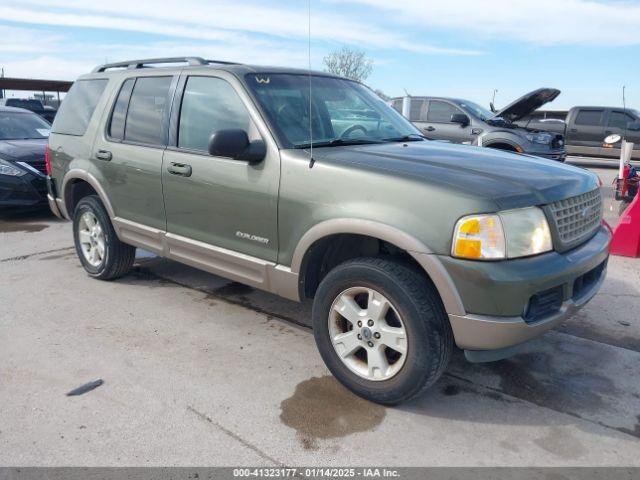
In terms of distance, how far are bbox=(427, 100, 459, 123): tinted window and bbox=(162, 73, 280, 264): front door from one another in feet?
29.1

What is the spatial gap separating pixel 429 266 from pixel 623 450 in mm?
1277

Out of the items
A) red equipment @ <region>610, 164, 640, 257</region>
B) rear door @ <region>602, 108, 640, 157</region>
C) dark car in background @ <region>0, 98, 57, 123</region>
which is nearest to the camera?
red equipment @ <region>610, 164, 640, 257</region>

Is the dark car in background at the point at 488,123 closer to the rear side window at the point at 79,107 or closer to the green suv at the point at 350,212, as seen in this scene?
the green suv at the point at 350,212

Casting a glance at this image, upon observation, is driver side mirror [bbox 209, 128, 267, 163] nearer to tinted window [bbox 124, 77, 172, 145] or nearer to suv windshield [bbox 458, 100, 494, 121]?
tinted window [bbox 124, 77, 172, 145]

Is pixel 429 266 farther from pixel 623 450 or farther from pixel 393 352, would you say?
pixel 623 450

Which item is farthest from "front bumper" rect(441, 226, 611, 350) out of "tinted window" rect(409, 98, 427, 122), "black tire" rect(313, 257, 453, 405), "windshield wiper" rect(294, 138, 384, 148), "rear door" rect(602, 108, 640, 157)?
"rear door" rect(602, 108, 640, 157)

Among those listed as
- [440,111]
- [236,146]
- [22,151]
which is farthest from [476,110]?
[236,146]

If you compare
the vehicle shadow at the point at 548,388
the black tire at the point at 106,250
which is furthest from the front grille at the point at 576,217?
the black tire at the point at 106,250

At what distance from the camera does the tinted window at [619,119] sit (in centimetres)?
1557

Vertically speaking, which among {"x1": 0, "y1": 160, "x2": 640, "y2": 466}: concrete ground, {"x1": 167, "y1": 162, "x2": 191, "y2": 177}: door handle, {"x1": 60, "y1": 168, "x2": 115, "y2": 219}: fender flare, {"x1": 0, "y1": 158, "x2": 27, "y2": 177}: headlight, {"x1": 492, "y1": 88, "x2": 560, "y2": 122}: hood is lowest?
{"x1": 0, "y1": 160, "x2": 640, "y2": 466}: concrete ground

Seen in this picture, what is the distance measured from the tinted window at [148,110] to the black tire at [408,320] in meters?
2.04

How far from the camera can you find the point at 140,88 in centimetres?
443

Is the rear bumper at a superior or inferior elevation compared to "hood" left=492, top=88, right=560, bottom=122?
inferior

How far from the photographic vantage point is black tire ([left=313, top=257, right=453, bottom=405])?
8.82 ft
